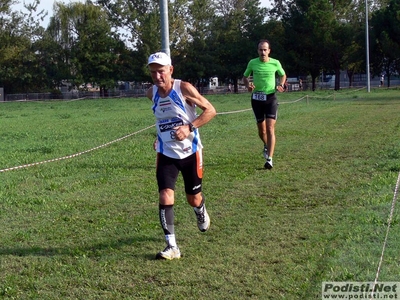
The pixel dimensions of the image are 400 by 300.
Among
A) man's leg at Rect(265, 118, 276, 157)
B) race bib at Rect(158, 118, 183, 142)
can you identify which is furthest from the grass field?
race bib at Rect(158, 118, 183, 142)

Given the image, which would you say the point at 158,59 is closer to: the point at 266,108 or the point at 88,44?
the point at 266,108

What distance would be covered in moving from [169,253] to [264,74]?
568 cm

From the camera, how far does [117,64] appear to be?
2955 inches

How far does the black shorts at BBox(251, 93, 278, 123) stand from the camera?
33.5 ft

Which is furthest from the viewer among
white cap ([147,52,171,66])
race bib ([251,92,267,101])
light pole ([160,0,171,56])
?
light pole ([160,0,171,56])

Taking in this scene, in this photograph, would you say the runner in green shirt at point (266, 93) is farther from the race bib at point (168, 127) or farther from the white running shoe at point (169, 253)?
the white running shoe at point (169, 253)

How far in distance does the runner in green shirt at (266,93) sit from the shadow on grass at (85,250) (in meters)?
4.63

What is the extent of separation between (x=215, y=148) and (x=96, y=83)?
6244 cm

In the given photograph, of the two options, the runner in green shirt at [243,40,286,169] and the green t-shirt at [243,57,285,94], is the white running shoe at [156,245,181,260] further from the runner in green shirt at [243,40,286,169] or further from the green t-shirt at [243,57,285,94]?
the green t-shirt at [243,57,285,94]

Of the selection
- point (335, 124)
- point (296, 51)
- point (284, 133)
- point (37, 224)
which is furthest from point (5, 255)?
point (296, 51)

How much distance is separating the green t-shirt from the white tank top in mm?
4863

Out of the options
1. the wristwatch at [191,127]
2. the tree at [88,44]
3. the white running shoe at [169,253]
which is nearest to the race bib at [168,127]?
A: the wristwatch at [191,127]

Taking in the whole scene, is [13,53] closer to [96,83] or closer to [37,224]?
[96,83]

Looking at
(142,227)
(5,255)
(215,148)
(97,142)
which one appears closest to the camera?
(5,255)
